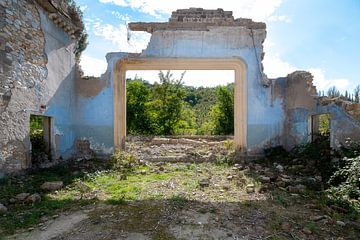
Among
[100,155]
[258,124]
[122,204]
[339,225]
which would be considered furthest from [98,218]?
[258,124]

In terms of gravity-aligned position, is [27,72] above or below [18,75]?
above

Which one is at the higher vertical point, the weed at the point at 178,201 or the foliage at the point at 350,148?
the foliage at the point at 350,148

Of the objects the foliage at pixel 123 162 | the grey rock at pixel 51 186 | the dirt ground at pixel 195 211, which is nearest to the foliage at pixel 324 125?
the dirt ground at pixel 195 211

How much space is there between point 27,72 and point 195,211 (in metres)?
5.29

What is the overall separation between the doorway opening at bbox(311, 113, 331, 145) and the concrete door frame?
2.06 meters

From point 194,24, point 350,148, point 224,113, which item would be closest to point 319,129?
point 350,148

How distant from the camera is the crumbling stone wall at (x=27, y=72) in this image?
6.54 metres

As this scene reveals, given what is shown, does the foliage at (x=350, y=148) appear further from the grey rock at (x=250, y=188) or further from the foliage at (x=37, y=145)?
the foliage at (x=37, y=145)

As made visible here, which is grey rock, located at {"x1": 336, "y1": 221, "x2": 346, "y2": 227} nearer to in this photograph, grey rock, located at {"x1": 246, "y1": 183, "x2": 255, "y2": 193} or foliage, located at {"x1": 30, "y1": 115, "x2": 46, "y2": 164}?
grey rock, located at {"x1": 246, "y1": 183, "x2": 255, "y2": 193}

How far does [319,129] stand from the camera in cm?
890

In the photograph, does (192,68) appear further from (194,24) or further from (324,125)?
(324,125)

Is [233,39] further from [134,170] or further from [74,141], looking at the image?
[74,141]

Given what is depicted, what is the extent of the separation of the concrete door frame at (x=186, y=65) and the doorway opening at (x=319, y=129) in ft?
6.75

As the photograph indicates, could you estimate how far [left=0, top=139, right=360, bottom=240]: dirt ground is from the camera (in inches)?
157
